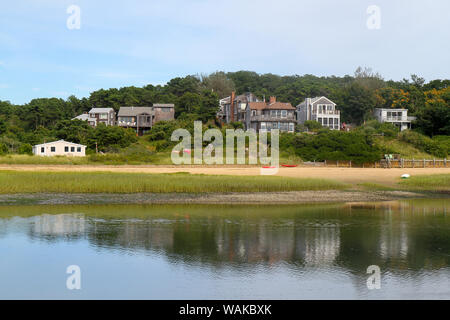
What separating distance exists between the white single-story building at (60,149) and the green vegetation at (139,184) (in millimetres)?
31959

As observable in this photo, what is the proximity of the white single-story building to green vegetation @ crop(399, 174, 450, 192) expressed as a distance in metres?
45.0

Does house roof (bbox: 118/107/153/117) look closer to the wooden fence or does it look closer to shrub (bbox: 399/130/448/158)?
the wooden fence

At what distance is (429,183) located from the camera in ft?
134

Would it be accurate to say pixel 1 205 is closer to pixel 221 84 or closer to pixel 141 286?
pixel 141 286

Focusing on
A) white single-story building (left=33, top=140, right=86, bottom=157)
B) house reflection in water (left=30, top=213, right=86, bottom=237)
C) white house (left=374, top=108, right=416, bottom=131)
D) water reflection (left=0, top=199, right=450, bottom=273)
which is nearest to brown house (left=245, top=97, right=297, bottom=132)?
white house (left=374, top=108, right=416, bottom=131)

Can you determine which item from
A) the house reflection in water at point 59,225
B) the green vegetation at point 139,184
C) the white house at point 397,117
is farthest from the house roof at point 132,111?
the house reflection in water at point 59,225

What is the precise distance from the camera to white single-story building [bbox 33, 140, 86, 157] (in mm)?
67812

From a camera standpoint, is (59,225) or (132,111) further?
(132,111)

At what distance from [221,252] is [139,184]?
56.1ft

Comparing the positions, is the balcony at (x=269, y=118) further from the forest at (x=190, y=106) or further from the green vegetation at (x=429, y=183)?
the green vegetation at (x=429, y=183)

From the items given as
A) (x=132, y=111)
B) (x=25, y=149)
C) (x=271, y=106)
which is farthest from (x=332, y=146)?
(x=25, y=149)

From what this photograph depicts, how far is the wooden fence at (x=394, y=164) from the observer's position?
203 feet

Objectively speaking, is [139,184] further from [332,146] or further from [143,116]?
[143,116]

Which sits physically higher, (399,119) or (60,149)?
(399,119)
